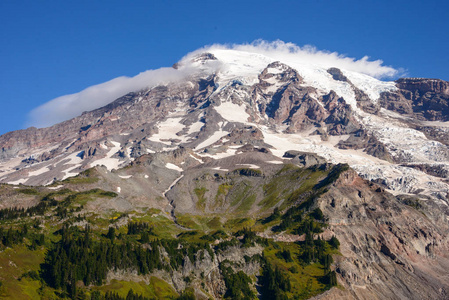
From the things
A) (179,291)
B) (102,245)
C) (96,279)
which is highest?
(102,245)

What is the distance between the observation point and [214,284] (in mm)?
191000

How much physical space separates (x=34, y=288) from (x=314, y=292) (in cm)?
11626

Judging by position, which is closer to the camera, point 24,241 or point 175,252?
point 24,241

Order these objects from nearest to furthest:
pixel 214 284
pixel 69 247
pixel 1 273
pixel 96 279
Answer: pixel 1 273, pixel 96 279, pixel 69 247, pixel 214 284

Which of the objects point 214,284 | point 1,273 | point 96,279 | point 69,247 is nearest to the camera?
point 1,273

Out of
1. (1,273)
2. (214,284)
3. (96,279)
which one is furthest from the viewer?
(214,284)

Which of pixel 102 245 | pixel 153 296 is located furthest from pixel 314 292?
pixel 102 245

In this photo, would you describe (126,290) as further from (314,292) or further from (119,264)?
(314,292)

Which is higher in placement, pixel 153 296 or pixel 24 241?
pixel 24 241

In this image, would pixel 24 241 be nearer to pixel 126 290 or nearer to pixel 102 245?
pixel 102 245

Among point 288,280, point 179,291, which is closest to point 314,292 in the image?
point 288,280

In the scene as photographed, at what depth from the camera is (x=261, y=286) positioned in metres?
198

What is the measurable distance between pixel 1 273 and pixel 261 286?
107 m

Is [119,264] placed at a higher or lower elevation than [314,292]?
higher
